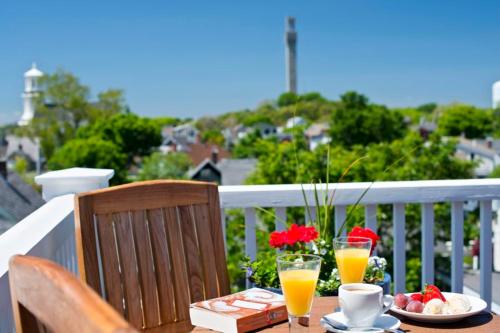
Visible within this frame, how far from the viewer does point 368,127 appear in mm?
41375

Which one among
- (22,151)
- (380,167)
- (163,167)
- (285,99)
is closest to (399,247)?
(380,167)

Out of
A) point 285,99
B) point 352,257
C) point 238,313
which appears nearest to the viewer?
point 238,313

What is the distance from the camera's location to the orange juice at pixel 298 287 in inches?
53.3

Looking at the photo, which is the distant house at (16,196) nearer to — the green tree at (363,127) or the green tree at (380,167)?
the green tree at (380,167)

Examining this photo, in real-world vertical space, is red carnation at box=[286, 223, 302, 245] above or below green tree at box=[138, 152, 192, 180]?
above

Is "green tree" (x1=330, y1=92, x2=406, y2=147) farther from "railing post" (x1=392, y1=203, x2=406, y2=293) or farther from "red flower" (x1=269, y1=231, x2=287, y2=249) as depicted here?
"red flower" (x1=269, y1=231, x2=287, y2=249)

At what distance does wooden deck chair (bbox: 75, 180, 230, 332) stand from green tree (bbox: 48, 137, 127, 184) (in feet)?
129

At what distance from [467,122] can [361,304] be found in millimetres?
64637

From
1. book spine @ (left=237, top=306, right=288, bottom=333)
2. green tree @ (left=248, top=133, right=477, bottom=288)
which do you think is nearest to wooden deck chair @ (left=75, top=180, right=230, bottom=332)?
book spine @ (left=237, top=306, right=288, bottom=333)

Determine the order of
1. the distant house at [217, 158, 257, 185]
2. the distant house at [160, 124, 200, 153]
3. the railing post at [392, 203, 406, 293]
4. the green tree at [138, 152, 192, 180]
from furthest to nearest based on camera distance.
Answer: the distant house at [160, 124, 200, 153] < the green tree at [138, 152, 192, 180] < the distant house at [217, 158, 257, 185] < the railing post at [392, 203, 406, 293]

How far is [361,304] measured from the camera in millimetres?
1395

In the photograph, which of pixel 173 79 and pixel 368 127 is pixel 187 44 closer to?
pixel 173 79

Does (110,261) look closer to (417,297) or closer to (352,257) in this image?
(352,257)

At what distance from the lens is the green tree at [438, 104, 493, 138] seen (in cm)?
6228
